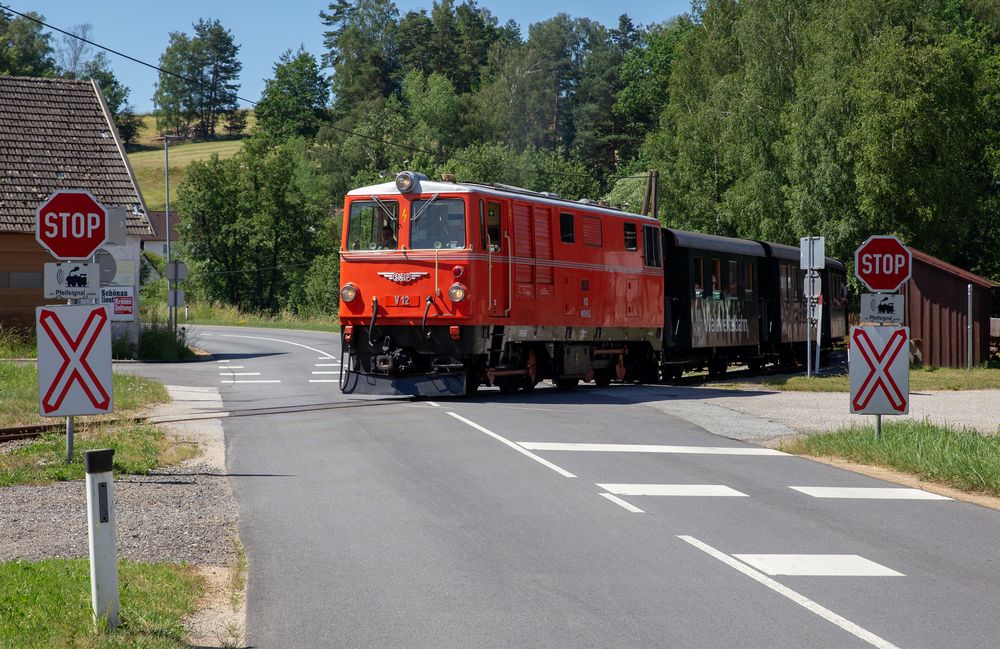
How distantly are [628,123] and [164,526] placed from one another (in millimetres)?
92644

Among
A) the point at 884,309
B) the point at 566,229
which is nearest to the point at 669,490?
the point at 884,309

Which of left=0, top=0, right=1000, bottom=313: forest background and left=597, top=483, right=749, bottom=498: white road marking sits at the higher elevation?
left=0, top=0, right=1000, bottom=313: forest background

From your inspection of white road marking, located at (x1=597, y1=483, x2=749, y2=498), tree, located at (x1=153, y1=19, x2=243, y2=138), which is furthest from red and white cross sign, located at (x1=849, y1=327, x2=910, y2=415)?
tree, located at (x1=153, y1=19, x2=243, y2=138)

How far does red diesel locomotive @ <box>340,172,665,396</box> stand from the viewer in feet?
67.2

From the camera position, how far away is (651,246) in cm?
2622

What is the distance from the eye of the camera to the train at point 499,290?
20.5 m

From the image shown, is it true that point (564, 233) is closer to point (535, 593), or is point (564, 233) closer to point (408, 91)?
point (535, 593)

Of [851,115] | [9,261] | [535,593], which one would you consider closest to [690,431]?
[535,593]

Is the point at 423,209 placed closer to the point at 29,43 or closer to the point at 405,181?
the point at 405,181

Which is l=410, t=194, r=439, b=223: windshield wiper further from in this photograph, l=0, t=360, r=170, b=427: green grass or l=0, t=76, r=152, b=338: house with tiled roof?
l=0, t=76, r=152, b=338: house with tiled roof

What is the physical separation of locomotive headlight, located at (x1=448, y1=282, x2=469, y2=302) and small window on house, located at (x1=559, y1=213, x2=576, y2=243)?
3.20 metres

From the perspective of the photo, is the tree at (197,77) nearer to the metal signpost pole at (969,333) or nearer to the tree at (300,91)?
the tree at (300,91)

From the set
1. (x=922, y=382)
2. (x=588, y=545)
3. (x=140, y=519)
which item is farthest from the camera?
(x=922, y=382)

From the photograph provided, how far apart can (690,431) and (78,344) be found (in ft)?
30.0
